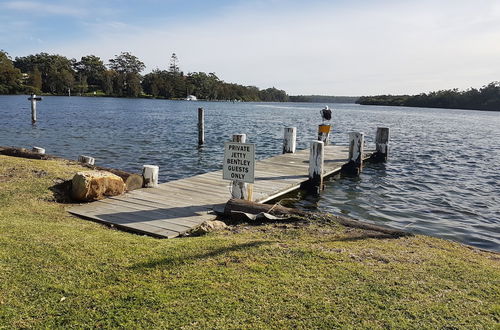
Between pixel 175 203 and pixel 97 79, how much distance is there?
146 m

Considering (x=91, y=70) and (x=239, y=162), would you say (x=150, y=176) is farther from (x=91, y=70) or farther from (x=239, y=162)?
(x=91, y=70)

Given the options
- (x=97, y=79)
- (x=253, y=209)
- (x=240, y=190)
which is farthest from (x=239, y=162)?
(x=97, y=79)

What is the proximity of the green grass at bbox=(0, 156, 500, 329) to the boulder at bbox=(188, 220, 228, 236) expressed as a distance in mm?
384

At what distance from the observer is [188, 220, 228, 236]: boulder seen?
671cm

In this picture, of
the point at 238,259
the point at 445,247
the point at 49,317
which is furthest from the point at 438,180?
the point at 49,317

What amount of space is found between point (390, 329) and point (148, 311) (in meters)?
2.22

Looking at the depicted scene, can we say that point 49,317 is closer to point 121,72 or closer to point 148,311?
point 148,311

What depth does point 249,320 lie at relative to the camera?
11.5 feet

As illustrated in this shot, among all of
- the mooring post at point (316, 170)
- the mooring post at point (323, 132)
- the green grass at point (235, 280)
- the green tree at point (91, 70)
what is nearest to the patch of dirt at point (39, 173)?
the green grass at point (235, 280)

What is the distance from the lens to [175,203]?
27.3 ft

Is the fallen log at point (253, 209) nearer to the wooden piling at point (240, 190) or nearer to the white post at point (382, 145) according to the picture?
the wooden piling at point (240, 190)

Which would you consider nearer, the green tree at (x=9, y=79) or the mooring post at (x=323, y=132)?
the mooring post at (x=323, y=132)

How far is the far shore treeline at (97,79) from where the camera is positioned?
364 feet

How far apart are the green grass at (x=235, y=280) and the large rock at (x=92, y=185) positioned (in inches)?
56.7
